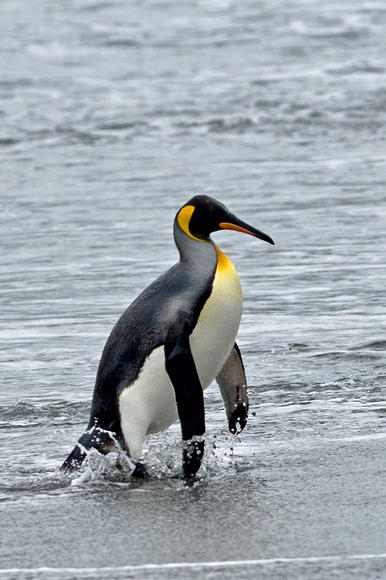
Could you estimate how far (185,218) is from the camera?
172 inches

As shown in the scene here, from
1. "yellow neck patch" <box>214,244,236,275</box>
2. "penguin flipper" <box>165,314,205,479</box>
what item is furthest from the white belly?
"penguin flipper" <box>165,314,205,479</box>

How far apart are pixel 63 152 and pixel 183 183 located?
3.59 meters

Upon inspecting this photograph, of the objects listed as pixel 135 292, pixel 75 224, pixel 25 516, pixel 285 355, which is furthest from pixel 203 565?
pixel 75 224

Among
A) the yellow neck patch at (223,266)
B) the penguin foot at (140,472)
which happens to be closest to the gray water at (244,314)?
the penguin foot at (140,472)

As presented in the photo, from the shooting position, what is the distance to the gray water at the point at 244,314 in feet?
11.0

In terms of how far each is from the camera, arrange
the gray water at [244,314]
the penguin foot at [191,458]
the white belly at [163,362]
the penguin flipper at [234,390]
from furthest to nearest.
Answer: the penguin flipper at [234,390], the white belly at [163,362], the penguin foot at [191,458], the gray water at [244,314]

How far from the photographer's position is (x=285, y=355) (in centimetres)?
588

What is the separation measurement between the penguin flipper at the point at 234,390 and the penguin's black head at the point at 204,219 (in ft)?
1.91

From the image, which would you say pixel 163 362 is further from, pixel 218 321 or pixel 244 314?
pixel 244 314

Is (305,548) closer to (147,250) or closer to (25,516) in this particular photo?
(25,516)

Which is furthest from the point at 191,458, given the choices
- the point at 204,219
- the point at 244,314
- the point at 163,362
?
the point at 244,314

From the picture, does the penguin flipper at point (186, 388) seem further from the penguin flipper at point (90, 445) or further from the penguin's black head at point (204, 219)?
the penguin's black head at point (204, 219)

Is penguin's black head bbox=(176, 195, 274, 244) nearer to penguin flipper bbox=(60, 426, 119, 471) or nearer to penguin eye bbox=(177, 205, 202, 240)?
penguin eye bbox=(177, 205, 202, 240)

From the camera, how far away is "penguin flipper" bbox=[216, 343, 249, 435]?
4598 mm
